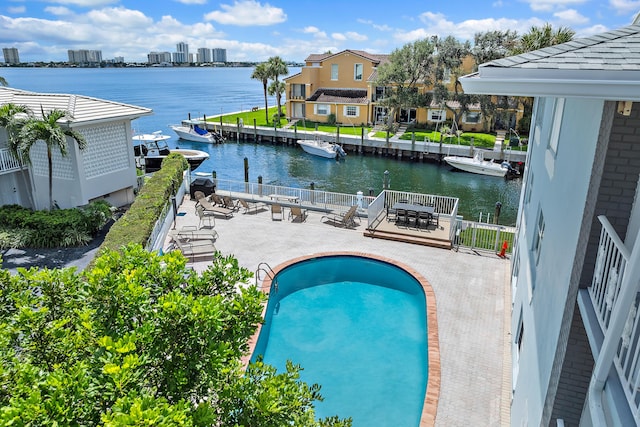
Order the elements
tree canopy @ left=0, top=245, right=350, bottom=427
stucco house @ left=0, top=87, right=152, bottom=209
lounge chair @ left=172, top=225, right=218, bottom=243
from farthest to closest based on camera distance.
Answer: stucco house @ left=0, top=87, right=152, bottom=209 < lounge chair @ left=172, top=225, right=218, bottom=243 < tree canopy @ left=0, top=245, right=350, bottom=427

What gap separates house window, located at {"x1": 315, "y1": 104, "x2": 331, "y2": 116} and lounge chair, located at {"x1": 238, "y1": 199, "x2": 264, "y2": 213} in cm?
3397

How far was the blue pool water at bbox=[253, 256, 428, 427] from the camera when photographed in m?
11.0

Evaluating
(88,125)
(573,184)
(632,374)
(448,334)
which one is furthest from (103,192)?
(632,374)

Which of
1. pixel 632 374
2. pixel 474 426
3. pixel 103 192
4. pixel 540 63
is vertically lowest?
pixel 474 426

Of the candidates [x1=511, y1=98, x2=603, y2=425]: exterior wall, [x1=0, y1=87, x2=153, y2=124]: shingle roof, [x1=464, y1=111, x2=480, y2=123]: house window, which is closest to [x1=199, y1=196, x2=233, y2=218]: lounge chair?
[x1=0, y1=87, x2=153, y2=124]: shingle roof

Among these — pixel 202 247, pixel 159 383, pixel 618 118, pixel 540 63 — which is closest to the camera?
pixel 540 63

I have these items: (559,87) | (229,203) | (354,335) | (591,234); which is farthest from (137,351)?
(229,203)

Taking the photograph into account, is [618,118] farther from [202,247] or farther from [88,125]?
[88,125]

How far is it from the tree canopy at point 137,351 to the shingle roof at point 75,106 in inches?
634

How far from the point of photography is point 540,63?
3.76 meters

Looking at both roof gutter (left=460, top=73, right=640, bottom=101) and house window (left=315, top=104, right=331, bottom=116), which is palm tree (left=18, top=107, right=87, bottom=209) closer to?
roof gutter (left=460, top=73, right=640, bottom=101)

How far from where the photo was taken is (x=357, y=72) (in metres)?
55.9

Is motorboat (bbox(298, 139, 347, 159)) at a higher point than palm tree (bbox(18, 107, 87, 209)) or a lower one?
lower

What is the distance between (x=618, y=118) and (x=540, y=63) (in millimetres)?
1094
